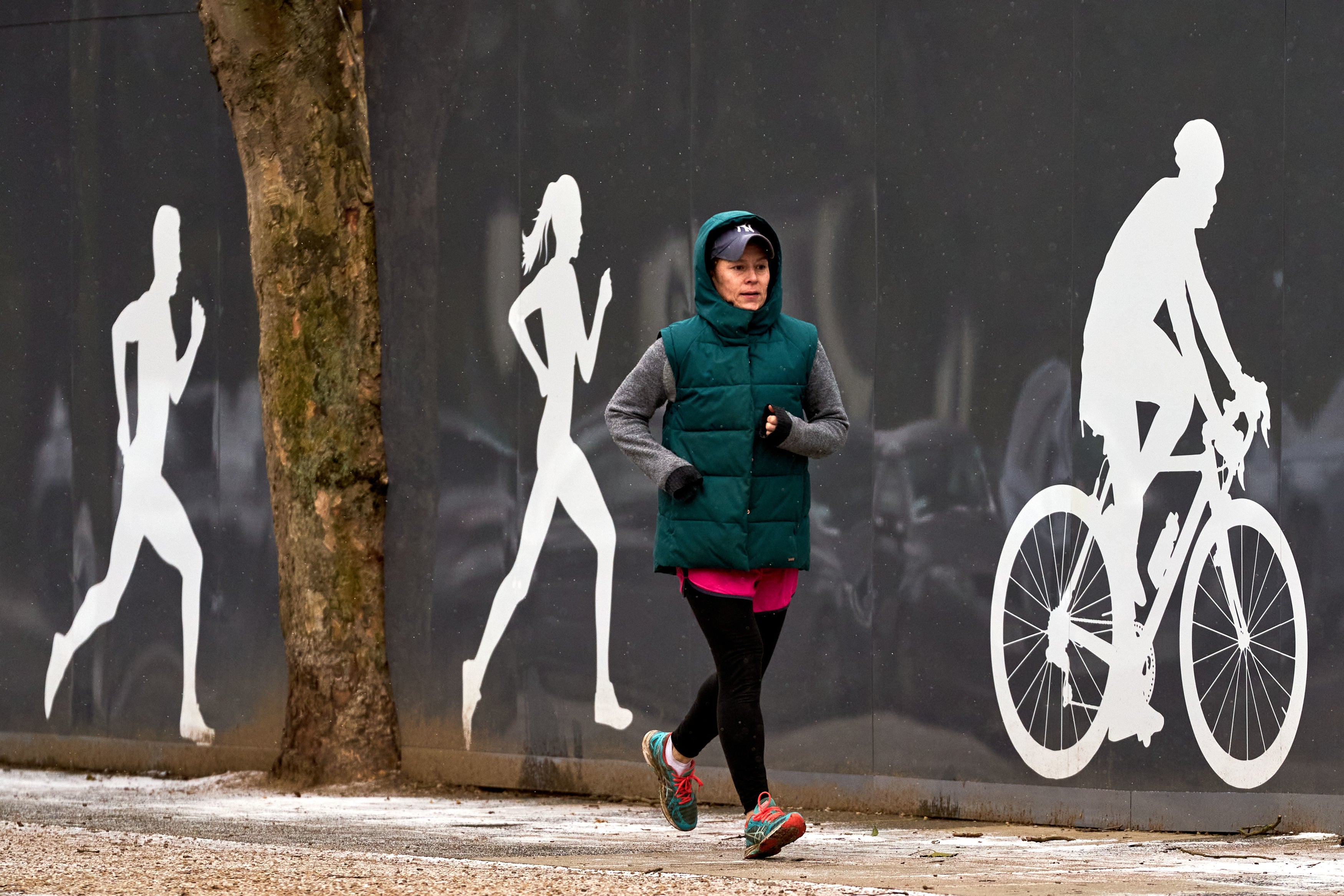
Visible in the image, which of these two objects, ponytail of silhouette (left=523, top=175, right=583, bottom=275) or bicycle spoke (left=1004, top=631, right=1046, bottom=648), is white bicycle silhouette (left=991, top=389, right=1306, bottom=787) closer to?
bicycle spoke (left=1004, top=631, right=1046, bottom=648)

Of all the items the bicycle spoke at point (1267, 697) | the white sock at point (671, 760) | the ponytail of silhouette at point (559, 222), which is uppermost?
the ponytail of silhouette at point (559, 222)

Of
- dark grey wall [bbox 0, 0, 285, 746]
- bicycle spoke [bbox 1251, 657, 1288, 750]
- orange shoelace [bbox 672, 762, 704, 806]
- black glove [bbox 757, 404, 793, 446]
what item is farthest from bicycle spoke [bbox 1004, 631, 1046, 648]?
dark grey wall [bbox 0, 0, 285, 746]

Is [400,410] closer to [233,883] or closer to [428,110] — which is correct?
[428,110]

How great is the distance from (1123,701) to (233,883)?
11.0ft

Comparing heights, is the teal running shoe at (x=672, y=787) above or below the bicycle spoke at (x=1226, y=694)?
below

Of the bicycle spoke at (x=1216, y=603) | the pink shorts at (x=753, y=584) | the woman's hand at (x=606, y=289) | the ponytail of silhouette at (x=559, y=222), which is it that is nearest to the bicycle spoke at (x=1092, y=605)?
the bicycle spoke at (x=1216, y=603)

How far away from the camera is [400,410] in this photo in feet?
27.3

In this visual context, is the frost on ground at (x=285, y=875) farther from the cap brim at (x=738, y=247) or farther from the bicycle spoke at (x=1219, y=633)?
the bicycle spoke at (x=1219, y=633)

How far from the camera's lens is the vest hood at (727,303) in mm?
5906

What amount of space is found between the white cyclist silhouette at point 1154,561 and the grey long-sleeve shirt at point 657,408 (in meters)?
1.40

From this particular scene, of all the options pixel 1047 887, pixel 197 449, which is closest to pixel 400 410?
pixel 197 449

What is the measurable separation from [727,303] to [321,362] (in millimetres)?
2842

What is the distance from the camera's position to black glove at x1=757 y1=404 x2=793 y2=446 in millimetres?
5746

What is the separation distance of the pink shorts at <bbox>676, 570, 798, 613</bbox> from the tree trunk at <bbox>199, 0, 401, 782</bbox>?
8.85 ft
